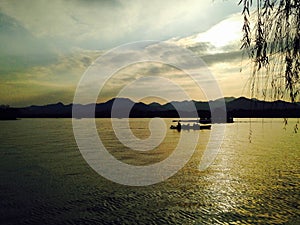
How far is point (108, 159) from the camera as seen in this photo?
40844 mm

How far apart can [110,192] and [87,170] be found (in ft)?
32.0

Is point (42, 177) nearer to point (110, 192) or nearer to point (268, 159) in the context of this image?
point (110, 192)

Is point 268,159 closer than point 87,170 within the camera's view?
No

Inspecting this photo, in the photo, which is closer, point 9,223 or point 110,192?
point 9,223

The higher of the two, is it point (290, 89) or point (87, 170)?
point (290, 89)

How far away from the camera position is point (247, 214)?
18.8 meters

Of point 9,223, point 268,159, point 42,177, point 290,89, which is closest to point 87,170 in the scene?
point 42,177

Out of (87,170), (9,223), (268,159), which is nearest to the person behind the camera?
(9,223)

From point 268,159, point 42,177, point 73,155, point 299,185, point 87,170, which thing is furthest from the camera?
point 73,155

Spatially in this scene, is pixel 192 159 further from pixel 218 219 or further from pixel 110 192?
pixel 218 219

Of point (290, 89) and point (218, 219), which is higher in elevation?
point (290, 89)

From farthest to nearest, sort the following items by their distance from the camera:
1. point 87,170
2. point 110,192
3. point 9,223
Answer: point 87,170
point 110,192
point 9,223

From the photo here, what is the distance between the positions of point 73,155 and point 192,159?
18776 mm

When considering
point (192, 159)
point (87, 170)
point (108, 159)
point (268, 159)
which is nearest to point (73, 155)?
point (108, 159)
